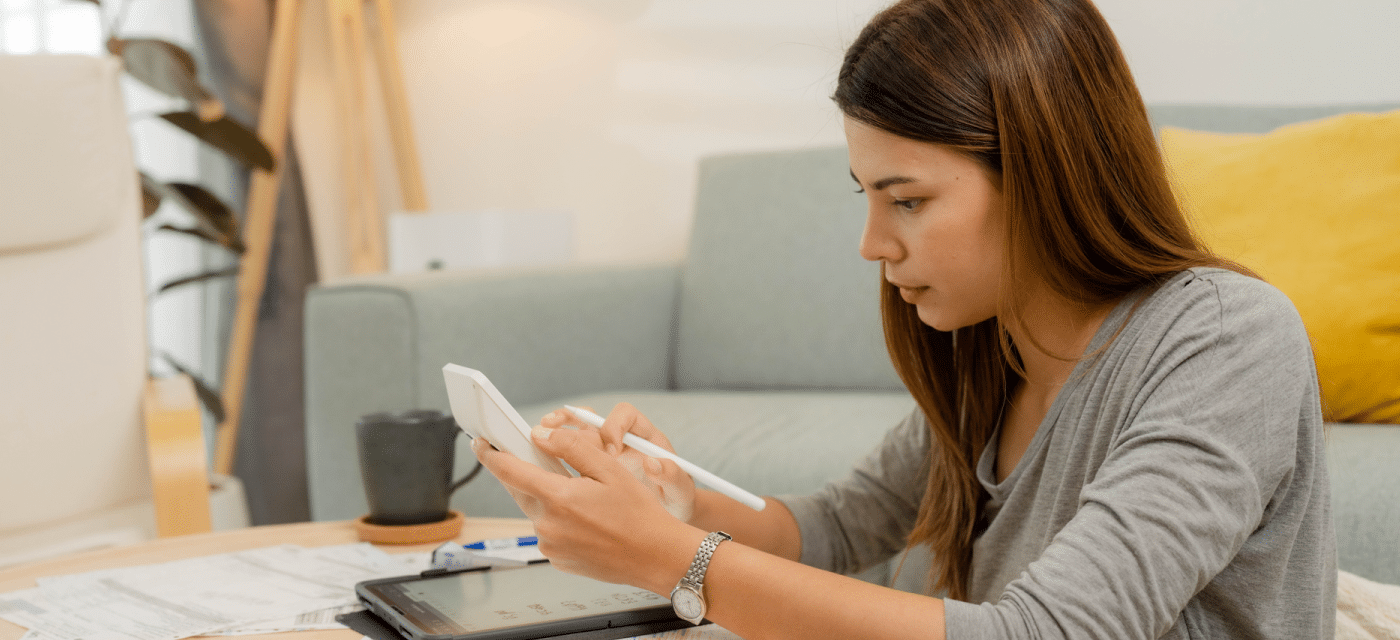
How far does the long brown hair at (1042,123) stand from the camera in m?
0.66

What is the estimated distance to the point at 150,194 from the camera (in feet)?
6.71

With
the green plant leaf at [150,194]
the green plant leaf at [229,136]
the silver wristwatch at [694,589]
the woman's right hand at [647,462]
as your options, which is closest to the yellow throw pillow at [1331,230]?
the woman's right hand at [647,462]

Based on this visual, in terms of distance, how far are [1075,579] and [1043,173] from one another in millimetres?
252

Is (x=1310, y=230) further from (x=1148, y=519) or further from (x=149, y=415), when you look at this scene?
(x=149, y=415)

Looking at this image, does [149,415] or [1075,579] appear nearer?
[1075,579]

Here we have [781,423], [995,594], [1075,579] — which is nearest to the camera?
[1075,579]

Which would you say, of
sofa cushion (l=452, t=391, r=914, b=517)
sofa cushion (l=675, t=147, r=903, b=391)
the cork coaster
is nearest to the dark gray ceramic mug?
the cork coaster

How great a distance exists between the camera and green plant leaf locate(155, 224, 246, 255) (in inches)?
81.4

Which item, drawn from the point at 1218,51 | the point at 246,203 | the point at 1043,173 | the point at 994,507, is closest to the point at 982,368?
the point at 994,507

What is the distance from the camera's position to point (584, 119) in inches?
101

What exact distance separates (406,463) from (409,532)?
2.3 inches

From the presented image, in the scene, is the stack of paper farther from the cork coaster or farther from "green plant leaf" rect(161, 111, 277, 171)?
"green plant leaf" rect(161, 111, 277, 171)

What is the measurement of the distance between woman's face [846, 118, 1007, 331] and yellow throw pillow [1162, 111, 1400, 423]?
25.0 inches

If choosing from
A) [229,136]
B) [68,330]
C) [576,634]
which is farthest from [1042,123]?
[229,136]
